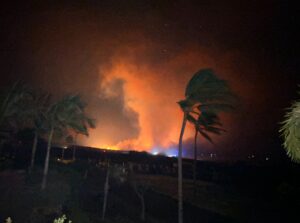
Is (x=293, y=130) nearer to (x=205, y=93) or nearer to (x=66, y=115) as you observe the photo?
(x=205, y=93)

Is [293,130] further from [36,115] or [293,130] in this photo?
[36,115]

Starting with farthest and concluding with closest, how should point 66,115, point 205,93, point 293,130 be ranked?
point 66,115, point 205,93, point 293,130

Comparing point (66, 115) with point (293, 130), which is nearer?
point (293, 130)

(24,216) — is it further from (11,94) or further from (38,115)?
(38,115)

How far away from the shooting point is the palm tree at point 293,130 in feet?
13.0

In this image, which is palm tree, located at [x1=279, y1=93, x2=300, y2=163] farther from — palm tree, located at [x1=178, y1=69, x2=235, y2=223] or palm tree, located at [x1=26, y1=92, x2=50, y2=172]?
palm tree, located at [x1=26, y1=92, x2=50, y2=172]

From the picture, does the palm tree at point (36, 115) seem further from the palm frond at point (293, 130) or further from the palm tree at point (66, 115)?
the palm frond at point (293, 130)

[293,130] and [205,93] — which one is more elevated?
[205,93]

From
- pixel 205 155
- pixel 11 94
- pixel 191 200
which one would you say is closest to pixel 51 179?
pixel 11 94

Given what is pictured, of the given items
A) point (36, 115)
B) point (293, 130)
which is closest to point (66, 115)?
point (36, 115)

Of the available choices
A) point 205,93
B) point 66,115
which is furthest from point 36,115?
point 205,93

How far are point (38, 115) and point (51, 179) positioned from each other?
22.2ft

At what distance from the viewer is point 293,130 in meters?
4.03

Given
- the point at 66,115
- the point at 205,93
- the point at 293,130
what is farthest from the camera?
the point at 66,115
